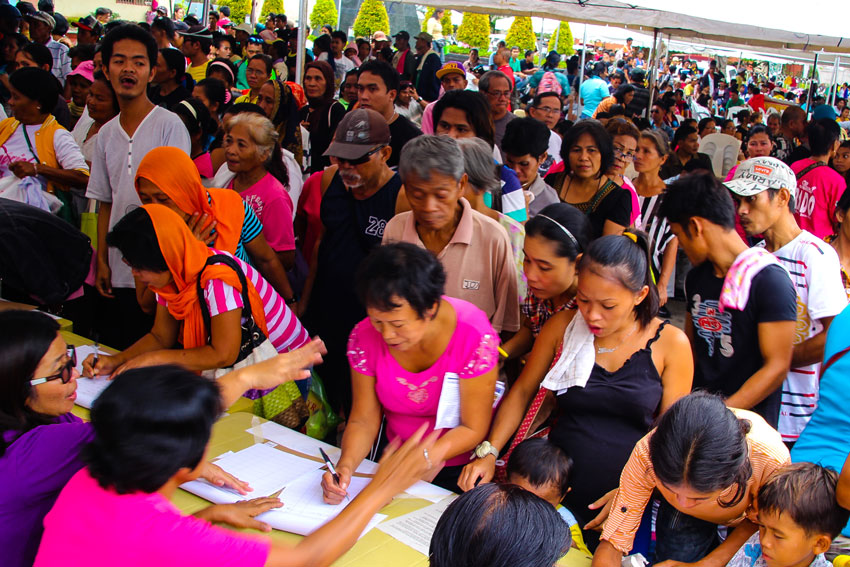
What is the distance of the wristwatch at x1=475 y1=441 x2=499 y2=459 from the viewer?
1982mm

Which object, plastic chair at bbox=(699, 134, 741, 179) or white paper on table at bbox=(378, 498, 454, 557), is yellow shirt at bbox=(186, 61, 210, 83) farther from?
white paper on table at bbox=(378, 498, 454, 557)

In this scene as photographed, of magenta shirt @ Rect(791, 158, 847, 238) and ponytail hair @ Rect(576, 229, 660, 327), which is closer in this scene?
ponytail hair @ Rect(576, 229, 660, 327)

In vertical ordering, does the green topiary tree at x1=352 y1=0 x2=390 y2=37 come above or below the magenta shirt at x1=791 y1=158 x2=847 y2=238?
above

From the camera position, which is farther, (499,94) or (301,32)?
(301,32)

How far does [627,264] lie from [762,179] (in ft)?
2.88

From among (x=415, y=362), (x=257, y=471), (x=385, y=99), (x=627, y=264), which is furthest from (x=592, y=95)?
(x=257, y=471)

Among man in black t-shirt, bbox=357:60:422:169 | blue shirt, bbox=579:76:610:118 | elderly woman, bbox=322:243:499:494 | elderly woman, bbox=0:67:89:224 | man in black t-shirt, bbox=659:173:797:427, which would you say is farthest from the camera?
blue shirt, bbox=579:76:610:118

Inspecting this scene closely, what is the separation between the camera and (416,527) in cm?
177

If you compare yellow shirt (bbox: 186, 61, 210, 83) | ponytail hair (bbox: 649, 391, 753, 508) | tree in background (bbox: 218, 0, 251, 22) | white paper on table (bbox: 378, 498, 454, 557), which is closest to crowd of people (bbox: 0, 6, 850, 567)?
ponytail hair (bbox: 649, 391, 753, 508)

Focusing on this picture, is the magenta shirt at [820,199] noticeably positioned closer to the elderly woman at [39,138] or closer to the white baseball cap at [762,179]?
the white baseball cap at [762,179]

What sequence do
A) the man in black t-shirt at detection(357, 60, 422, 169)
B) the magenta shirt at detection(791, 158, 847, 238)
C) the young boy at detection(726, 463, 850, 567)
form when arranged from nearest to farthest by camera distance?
the young boy at detection(726, 463, 850, 567) < the man in black t-shirt at detection(357, 60, 422, 169) < the magenta shirt at detection(791, 158, 847, 238)

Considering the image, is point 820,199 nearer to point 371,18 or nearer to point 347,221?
point 347,221

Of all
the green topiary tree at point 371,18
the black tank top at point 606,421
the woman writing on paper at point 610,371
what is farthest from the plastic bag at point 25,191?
the green topiary tree at point 371,18

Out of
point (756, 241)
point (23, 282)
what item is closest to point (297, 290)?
point (23, 282)
